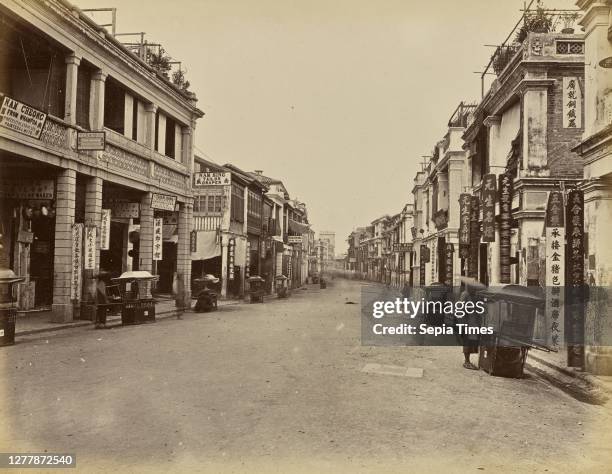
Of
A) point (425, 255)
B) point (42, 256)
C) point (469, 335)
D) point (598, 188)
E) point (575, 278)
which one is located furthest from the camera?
point (425, 255)

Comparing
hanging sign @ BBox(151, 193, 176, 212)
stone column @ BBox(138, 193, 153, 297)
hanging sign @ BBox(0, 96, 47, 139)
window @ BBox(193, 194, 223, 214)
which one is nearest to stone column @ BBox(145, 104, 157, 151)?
hanging sign @ BBox(151, 193, 176, 212)

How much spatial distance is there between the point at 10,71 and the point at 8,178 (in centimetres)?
346

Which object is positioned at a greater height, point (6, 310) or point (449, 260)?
point (449, 260)

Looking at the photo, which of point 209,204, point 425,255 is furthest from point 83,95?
point 425,255

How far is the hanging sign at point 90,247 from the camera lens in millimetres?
16141

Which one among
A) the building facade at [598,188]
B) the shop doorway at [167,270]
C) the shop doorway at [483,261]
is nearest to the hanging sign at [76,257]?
the building facade at [598,188]

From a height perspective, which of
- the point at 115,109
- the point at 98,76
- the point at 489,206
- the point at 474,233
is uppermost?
the point at 98,76

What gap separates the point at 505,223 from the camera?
55.7 ft

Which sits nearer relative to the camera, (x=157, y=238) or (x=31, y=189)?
(x=31, y=189)

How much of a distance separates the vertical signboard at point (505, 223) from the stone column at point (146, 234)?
530 inches

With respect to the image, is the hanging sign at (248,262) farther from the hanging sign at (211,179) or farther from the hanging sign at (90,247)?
the hanging sign at (90,247)

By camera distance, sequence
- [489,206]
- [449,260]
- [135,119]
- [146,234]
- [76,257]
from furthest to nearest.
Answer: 1. [449,260]
2. [146,234]
3. [135,119]
4. [489,206]
5. [76,257]

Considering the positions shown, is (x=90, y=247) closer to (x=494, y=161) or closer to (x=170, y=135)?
(x=170, y=135)

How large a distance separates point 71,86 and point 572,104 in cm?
1512
